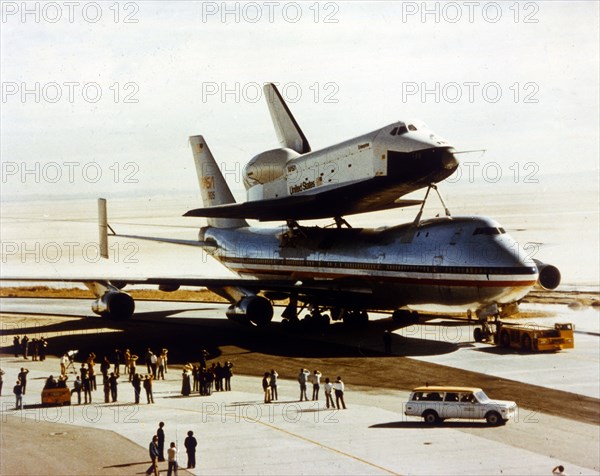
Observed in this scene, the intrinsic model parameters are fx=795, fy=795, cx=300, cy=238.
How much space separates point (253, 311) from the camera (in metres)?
44.5

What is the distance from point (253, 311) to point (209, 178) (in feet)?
72.4

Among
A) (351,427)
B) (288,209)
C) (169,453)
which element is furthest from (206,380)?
(288,209)

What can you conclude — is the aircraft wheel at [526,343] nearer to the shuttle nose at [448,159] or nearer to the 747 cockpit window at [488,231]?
the 747 cockpit window at [488,231]

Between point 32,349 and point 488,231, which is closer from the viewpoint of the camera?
point 488,231

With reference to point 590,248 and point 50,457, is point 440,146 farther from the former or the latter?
point 590,248

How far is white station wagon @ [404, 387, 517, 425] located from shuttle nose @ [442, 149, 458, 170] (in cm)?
1655

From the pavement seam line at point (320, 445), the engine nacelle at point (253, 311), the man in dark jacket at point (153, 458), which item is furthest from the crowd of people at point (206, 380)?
the engine nacelle at point (253, 311)

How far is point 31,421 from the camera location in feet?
93.0

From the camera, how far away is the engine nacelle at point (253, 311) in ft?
146

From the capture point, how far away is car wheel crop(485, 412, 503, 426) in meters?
27.0

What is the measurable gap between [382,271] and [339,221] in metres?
8.31

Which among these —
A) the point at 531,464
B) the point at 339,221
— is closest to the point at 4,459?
the point at 531,464

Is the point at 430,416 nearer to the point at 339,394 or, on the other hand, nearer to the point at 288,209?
the point at 339,394

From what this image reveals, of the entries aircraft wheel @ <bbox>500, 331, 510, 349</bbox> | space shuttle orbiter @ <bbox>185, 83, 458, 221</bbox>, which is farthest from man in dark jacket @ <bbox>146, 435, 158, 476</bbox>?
space shuttle orbiter @ <bbox>185, 83, 458, 221</bbox>
